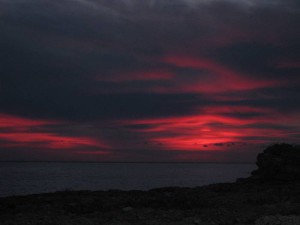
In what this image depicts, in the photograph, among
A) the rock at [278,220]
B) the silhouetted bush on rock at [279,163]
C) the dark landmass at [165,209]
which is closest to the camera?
the rock at [278,220]

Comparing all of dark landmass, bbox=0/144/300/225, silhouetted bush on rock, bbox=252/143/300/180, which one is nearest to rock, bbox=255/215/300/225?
dark landmass, bbox=0/144/300/225

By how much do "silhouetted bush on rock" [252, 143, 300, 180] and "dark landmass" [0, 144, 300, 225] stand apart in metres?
3.38

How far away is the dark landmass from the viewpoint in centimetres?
1758

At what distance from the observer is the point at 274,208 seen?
67.0ft

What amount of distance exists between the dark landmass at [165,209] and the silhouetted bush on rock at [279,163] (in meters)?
3.38

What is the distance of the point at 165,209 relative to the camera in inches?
798

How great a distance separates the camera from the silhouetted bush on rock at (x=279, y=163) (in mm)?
31875

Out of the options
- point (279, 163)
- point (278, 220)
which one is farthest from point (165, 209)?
point (279, 163)

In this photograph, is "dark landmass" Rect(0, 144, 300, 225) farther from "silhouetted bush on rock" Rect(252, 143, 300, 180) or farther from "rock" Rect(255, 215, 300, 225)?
"silhouetted bush on rock" Rect(252, 143, 300, 180)

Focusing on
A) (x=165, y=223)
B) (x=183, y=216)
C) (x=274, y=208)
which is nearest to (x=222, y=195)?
(x=274, y=208)

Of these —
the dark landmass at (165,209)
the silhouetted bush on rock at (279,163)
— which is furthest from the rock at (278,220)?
the silhouetted bush on rock at (279,163)

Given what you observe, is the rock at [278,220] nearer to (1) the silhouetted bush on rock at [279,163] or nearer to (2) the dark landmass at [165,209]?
(2) the dark landmass at [165,209]

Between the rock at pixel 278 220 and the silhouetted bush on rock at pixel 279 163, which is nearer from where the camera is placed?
the rock at pixel 278 220

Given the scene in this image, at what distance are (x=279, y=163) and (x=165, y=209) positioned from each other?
48.8 ft
